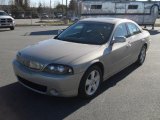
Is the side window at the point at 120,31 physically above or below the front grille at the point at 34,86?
above

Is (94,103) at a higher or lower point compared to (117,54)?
lower

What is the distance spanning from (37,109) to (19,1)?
250 ft

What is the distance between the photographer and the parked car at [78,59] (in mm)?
4660

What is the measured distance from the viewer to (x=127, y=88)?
19.4 ft

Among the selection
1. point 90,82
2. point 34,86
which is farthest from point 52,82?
point 90,82

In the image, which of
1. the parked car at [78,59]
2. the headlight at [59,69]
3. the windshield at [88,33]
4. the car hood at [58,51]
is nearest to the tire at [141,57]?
the parked car at [78,59]

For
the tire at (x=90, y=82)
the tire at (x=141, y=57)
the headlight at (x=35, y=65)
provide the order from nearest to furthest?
1. the headlight at (x=35, y=65)
2. the tire at (x=90, y=82)
3. the tire at (x=141, y=57)

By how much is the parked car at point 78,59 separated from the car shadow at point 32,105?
0.25 meters

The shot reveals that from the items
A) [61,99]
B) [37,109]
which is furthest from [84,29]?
[37,109]

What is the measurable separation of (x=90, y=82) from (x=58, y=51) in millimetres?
914

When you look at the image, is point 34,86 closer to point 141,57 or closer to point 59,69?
point 59,69

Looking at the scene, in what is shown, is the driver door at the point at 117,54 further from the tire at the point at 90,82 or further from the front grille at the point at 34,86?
the front grille at the point at 34,86

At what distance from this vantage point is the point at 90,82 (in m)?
5.24

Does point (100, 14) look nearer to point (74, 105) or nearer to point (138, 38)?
point (138, 38)
